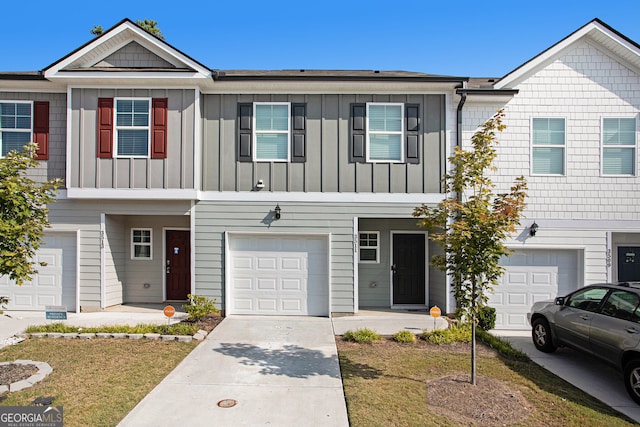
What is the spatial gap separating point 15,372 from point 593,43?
Answer: 543 inches

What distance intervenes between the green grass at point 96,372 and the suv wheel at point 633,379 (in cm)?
660

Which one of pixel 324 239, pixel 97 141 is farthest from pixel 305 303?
pixel 97 141

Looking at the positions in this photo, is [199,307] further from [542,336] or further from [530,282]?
[530,282]

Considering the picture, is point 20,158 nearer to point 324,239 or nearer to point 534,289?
point 324,239

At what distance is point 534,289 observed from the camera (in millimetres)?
9648

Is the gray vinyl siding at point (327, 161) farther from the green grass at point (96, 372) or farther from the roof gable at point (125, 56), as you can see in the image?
the green grass at point (96, 372)

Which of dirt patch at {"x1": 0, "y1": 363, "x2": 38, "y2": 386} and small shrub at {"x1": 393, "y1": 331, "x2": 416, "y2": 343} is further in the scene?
small shrub at {"x1": 393, "y1": 331, "x2": 416, "y2": 343}

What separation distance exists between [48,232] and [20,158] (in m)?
5.09

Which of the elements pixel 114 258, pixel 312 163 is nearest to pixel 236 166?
pixel 312 163

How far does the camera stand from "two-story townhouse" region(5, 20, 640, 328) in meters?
9.34

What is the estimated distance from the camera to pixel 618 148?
31.6 feet

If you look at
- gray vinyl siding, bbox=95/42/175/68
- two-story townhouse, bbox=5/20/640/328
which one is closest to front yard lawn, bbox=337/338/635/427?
two-story townhouse, bbox=5/20/640/328

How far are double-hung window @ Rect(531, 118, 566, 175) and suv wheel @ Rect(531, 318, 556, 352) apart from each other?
13.1 feet

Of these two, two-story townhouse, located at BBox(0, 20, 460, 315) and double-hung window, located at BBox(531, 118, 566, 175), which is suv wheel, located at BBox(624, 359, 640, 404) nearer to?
two-story townhouse, located at BBox(0, 20, 460, 315)
